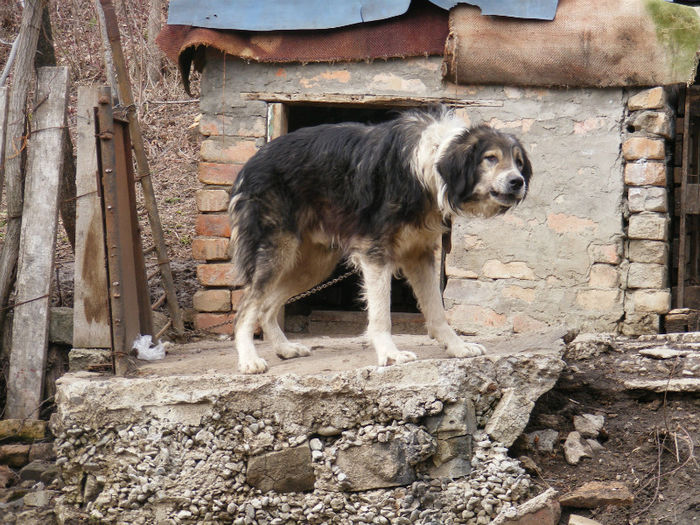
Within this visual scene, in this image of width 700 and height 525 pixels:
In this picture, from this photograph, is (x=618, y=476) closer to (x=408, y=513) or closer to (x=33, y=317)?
(x=408, y=513)

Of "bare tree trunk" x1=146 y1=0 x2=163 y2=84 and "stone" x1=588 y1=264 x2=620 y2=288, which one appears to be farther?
"bare tree trunk" x1=146 y1=0 x2=163 y2=84

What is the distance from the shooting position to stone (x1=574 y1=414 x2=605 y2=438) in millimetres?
4684

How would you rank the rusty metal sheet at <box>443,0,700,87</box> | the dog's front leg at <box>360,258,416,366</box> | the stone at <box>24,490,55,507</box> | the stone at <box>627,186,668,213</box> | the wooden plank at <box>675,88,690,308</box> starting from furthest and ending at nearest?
1. the wooden plank at <box>675,88,690,308</box>
2. the stone at <box>627,186,668,213</box>
3. the rusty metal sheet at <box>443,0,700,87</box>
4. the stone at <box>24,490,55,507</box>
5. the dog's front leg at <box>360,258,416,366</box>

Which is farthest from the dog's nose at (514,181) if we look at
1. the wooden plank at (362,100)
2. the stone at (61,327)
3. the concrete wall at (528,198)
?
the stone at (61,327)

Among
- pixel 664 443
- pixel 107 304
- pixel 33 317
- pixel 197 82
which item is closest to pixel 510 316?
pixel 664 443

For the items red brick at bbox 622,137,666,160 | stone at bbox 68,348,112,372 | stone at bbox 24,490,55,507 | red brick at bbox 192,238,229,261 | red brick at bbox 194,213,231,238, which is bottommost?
stone at bbox 24,490,55,507

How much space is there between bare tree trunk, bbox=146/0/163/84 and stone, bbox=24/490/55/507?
8205 millimetres

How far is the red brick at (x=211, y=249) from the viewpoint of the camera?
6.52 metres

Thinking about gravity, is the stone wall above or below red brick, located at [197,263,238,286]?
below

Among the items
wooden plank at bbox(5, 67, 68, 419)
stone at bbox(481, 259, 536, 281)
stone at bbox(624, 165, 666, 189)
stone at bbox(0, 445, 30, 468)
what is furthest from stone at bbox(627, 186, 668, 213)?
stone at bbox(0, 445, 30, 468)

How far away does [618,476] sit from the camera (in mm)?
4395

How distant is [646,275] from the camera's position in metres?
6.18

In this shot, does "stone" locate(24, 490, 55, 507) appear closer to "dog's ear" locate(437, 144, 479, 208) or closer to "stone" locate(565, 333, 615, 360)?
"dog's ear" locate(437, 144, 479, 208)

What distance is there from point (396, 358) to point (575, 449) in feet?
3.80
